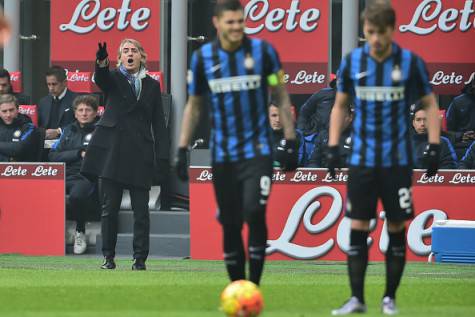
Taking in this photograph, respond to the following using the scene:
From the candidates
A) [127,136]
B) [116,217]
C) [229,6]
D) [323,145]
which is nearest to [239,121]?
[229,6]

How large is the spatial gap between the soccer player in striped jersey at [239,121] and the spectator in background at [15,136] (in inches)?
332

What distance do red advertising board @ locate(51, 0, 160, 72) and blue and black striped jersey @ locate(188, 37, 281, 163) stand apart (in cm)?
1002

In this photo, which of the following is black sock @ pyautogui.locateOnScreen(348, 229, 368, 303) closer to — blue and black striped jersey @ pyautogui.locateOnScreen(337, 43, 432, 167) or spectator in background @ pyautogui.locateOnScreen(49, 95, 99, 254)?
blue and black striped jersey @ pyautogui.locateOnScreen(337, 43, 432, 167)

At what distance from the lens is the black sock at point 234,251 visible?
10180 millimetres

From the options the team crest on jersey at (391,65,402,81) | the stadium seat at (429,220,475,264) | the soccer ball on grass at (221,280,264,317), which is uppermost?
the team crest on jersey at (391,65,402,81)

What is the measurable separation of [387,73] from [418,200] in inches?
277

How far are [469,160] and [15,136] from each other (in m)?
5.71

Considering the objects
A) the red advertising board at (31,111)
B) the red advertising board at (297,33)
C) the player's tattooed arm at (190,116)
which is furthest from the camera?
the red advertising board at (297,33)

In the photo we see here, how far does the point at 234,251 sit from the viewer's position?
33.4ft

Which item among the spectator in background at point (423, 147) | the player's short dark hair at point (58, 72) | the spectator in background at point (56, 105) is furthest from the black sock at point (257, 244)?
the player's short dark hair at point (58, 72)

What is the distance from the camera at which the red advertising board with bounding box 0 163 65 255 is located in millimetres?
17625

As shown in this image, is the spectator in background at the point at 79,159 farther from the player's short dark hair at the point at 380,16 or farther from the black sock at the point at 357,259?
the player's short dark hair at the point at 380,16

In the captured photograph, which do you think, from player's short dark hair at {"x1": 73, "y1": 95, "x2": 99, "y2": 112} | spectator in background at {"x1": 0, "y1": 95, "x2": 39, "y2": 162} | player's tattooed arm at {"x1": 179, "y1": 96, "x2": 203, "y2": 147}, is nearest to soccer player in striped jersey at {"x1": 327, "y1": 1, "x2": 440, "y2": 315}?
player's tattooed arm at {"x1": 179, "y1": 96, "x2": 203, "y2": 147}

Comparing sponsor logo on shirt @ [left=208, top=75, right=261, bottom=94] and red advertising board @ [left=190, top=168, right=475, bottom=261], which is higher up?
sponsor logo on shirt @ [left=208, top=75, right=261, bottom=94]
